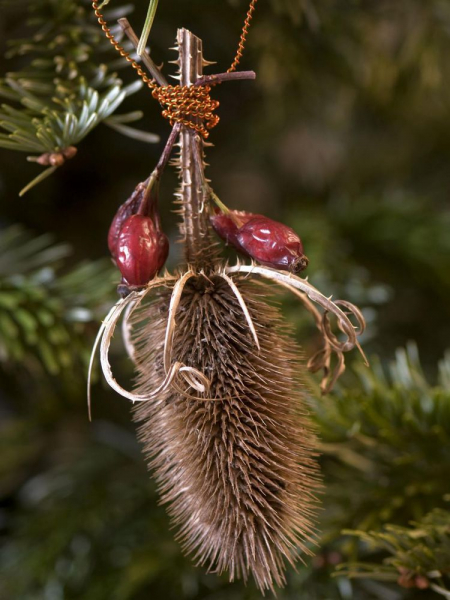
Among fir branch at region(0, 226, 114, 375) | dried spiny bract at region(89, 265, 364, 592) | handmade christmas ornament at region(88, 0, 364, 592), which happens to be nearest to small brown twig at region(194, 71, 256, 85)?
handmade christmas ornament at region(88, 0, 364, 592)

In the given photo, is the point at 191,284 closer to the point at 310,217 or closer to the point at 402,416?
the point at 402,416

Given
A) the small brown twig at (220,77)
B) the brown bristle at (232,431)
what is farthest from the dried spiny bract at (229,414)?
the small brown twig at (220,77)

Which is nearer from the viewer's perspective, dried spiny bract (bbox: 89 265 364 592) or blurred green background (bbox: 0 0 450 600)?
dried spiny bract (bbox: 89 265 364 592)

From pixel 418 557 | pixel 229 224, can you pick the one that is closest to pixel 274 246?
pixel 229 224

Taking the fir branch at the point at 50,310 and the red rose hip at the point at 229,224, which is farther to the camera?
the fir branch at the point at 50,310

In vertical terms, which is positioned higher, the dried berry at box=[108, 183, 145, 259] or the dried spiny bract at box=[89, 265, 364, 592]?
the dried berry at box=[108, 183, 145, 259]

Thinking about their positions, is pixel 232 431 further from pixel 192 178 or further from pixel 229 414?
pixel 192 178

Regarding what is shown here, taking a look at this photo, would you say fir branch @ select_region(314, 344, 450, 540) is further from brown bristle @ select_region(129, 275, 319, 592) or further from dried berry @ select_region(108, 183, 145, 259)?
dried berry @ select_region(108, 183, 145, 259)

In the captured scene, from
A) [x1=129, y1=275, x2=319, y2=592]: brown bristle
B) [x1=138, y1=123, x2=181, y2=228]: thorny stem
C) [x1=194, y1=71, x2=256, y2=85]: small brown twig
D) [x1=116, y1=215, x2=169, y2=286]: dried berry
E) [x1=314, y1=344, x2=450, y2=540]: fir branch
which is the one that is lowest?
[x1=314, y1=344, x2=450, y2=540]: fir branch

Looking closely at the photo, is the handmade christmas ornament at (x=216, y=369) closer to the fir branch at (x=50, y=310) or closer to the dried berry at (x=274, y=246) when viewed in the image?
the dried berry at (x=274, y=246)
